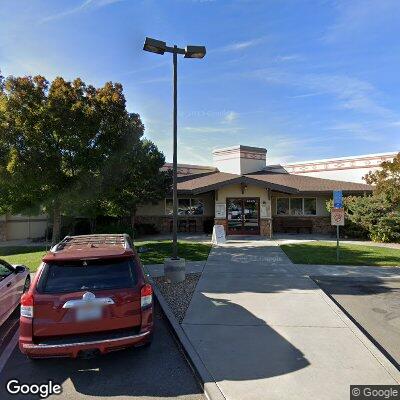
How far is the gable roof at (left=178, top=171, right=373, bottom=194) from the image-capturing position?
20578mm

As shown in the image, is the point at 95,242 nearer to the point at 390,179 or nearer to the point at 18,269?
the point at 18,269

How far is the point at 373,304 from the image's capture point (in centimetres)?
805

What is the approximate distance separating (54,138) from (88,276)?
8389 mm

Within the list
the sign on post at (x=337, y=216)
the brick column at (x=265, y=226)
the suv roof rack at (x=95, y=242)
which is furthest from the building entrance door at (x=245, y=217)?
the suv roof rack at (x=95, y=242)

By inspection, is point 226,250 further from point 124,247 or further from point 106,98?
point 124,247

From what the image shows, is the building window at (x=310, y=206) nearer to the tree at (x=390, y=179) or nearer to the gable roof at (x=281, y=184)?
the gable roof at (x=281, y=184)

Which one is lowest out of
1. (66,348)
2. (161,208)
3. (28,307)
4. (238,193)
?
(66,348)

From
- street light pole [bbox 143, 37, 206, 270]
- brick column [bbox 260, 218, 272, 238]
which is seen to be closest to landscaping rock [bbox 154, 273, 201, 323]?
street light pole [bbox 143, 37, 206, 270]

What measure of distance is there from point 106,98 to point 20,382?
996 centimetres

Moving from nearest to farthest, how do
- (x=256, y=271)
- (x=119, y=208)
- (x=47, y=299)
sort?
(x=47, y=299), (x=256, y=271), (x=119, y=208)

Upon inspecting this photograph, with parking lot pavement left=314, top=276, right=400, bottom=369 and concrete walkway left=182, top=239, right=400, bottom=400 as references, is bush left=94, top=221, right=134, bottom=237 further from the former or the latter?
parking lot pavement left=314, top=276, right=400, bottom=369

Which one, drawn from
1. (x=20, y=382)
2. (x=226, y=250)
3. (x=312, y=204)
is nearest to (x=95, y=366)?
(x=20, y=382)

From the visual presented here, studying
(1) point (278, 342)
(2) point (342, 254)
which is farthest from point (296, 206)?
(1) point (278, 342)

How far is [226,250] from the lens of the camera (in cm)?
1570
